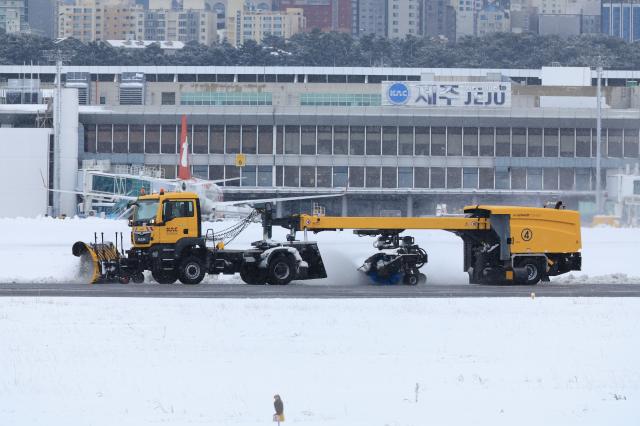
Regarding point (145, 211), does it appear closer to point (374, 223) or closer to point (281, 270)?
point (281, 270)

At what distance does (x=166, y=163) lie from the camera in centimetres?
11162

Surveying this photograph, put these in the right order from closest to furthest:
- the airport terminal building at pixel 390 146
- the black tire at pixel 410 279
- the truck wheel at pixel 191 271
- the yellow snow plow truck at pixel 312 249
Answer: the truck wheel at pixel 191 271 → the yellow snow plow truck at pixel 312 249 → the black tire at pixel 410 279 → the airport terminal building at pixel 390 146

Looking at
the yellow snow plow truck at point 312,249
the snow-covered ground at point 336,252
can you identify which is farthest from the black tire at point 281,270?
the snow-covered ground at point 336,252

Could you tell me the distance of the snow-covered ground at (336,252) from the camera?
1879 inches

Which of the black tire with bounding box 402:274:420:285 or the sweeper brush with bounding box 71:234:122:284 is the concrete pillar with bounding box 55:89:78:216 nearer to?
the sweeper brush with bounding box 71:234:122:284

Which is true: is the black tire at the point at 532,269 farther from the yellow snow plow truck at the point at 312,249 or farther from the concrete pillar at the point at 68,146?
the concrete pillar at the point at 68,146

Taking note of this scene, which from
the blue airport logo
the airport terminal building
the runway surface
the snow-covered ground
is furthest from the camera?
the blue airport logo

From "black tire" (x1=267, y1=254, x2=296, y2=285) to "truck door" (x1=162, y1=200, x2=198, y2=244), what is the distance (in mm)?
2716

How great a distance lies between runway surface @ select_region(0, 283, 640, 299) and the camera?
128 ft

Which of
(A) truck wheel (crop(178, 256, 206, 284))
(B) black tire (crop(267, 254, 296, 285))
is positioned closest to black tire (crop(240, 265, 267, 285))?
(B) black tire (crop(267, 254, 296, 285))

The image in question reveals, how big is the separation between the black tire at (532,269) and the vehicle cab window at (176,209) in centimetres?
1118

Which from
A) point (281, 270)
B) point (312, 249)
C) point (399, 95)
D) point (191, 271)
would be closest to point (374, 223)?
point (312, 249)
